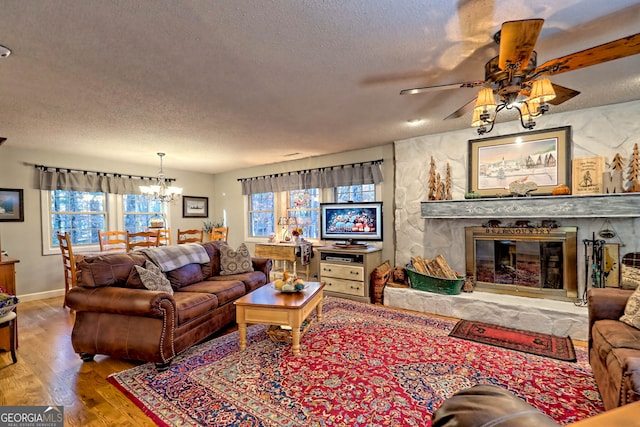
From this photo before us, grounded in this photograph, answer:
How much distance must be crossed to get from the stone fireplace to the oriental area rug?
913 mm

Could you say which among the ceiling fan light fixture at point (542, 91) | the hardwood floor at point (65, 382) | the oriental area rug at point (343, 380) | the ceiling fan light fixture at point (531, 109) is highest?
the ceiling fan light fixture at point (542, 91)

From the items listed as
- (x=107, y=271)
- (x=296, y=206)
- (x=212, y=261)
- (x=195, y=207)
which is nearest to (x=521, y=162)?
(x=296, y=206)

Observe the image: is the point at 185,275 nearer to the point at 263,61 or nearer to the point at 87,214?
the point at 263,61

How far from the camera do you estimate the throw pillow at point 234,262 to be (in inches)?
155

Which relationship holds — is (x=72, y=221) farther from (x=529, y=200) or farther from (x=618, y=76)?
(x=618, y=76)

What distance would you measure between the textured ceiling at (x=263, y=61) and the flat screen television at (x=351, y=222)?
1.41 meters

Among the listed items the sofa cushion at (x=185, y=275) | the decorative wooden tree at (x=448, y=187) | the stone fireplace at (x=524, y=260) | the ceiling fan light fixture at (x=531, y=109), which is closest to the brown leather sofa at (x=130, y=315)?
the sofa cushion at (x=185, y=275)

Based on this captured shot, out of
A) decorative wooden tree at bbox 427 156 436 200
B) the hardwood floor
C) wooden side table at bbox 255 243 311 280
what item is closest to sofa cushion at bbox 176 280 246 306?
the hardwood floor

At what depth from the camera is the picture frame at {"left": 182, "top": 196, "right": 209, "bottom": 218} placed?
6504mm

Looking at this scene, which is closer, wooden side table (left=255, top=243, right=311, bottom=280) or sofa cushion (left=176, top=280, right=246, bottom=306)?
sofa cushion (left=176, top=280, right=246, bottom=306)

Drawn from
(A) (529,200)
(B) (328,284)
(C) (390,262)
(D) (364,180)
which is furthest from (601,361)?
(D) (364,180)

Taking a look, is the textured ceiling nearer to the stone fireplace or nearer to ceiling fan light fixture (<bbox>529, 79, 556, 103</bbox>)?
ceiling fan light fixture (<bbox>529, 79, 556, 103</bbox>)

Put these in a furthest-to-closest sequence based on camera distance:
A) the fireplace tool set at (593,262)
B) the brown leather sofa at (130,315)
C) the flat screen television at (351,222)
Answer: the flat screen television at (351,222) < the fireplace tool set at (593,262) < the brown leather sofa at (130,315)

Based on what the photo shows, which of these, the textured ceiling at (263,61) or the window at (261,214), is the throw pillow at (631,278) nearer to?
the textured ceiling at (263,61)
